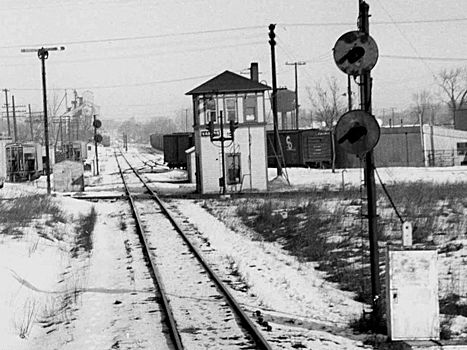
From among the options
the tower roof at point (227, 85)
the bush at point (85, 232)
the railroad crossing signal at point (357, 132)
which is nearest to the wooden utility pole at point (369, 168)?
the railroad crossing signal at point (357, 132)

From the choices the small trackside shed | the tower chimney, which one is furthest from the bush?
the tower chimney

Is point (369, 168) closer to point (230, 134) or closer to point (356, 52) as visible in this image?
point (356, 52)

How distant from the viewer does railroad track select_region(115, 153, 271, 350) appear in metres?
9.05

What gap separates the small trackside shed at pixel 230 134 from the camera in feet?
128

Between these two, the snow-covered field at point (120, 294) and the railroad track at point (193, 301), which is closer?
the railroad track at point (193, 301)

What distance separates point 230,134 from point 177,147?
2492cm

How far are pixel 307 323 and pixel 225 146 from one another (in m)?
29.5

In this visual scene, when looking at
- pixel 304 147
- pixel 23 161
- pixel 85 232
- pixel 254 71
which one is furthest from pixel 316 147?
A: pixel 85 232

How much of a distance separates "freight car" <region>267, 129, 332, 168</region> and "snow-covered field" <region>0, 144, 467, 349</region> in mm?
35276

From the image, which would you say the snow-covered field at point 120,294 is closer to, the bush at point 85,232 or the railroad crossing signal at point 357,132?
A: the bush at point 85,232

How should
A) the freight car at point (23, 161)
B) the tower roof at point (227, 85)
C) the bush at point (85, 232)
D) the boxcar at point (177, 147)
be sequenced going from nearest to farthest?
the bush at point (85, 232) → the tower roof at point (227, 85) → the freight car at point (23, 161) → the boxcar at point (177, 147)

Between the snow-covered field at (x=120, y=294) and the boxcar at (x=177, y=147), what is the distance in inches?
1597

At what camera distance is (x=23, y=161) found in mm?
60156

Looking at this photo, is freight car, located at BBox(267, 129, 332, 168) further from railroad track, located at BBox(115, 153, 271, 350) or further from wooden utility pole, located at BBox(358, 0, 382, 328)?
wooden utility pole, located at BBox(358, 0, 382, 328)
